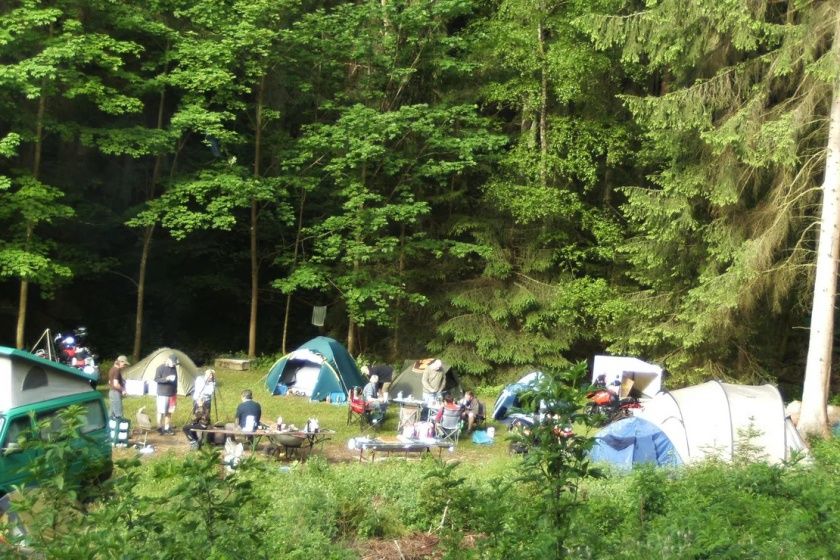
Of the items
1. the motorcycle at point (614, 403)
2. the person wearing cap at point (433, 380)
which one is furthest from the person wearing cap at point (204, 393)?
the motorcycle at point (614, 403)

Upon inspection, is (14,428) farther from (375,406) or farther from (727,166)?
(727,166)

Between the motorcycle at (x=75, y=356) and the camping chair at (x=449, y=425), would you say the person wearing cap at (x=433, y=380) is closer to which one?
the camping chair at (x=449, y=425)

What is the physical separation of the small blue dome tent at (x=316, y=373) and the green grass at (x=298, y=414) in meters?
0.31

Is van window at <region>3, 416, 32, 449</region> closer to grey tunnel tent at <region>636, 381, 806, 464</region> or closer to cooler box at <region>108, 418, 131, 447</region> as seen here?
cooler box at <region>108, 418, 131, 447</region>

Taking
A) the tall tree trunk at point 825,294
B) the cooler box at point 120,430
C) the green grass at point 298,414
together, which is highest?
the tall tree trunk at point 825,294

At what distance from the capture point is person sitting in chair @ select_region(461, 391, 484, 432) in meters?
14.4

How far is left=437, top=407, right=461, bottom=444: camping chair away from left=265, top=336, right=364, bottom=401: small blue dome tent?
370 cm

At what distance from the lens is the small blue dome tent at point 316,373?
667 inches

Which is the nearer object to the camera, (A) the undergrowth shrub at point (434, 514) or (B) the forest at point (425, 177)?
(A) the undergrowth shrub at point (434, 514)

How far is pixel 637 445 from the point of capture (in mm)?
11633

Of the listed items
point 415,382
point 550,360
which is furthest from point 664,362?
point 415,382

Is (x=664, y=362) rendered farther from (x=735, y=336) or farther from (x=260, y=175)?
(x=260, y=175)

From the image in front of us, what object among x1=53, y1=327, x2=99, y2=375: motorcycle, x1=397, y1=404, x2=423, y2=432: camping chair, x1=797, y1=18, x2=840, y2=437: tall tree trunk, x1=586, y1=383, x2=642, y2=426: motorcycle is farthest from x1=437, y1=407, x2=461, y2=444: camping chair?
x1=53, y1=327, x2=99, y2=375: motorcycle

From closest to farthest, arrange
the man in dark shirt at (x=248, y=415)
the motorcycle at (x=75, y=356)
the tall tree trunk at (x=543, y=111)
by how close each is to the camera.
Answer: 1. the man in dark shirt at (x=248, y=415)
2. the motorcycle at (x=75, y=356)
3. the tall tree trunk at (x=543, y=111)
